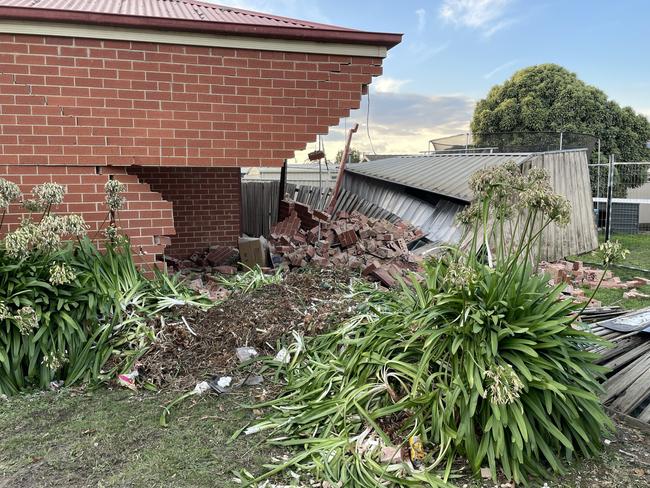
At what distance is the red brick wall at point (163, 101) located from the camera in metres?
5.75

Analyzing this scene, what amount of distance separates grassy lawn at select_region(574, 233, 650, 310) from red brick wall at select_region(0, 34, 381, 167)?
12.5 ft

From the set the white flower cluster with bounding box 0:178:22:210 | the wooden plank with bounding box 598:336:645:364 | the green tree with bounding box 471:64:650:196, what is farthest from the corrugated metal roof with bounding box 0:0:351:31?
the green tree with bounding box 471:64:650:196

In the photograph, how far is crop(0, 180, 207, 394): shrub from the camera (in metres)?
4.38

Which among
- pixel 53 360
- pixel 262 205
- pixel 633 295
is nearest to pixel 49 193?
pixel 53 360

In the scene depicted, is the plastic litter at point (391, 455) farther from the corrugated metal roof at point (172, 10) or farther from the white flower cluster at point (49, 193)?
the corrugated metal roof at point (172, 10)

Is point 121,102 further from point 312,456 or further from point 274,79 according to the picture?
point 312,456

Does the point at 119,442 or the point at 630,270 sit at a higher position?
the point at 630,270

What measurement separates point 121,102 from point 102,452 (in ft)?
13.3

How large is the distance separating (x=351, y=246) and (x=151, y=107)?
371cm

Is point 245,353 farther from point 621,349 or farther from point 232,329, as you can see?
point 621,349

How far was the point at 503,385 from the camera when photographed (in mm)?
2885

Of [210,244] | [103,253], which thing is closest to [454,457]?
[103,253]

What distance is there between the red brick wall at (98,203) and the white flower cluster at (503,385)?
14.9ft

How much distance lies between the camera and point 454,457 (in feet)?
10.7
